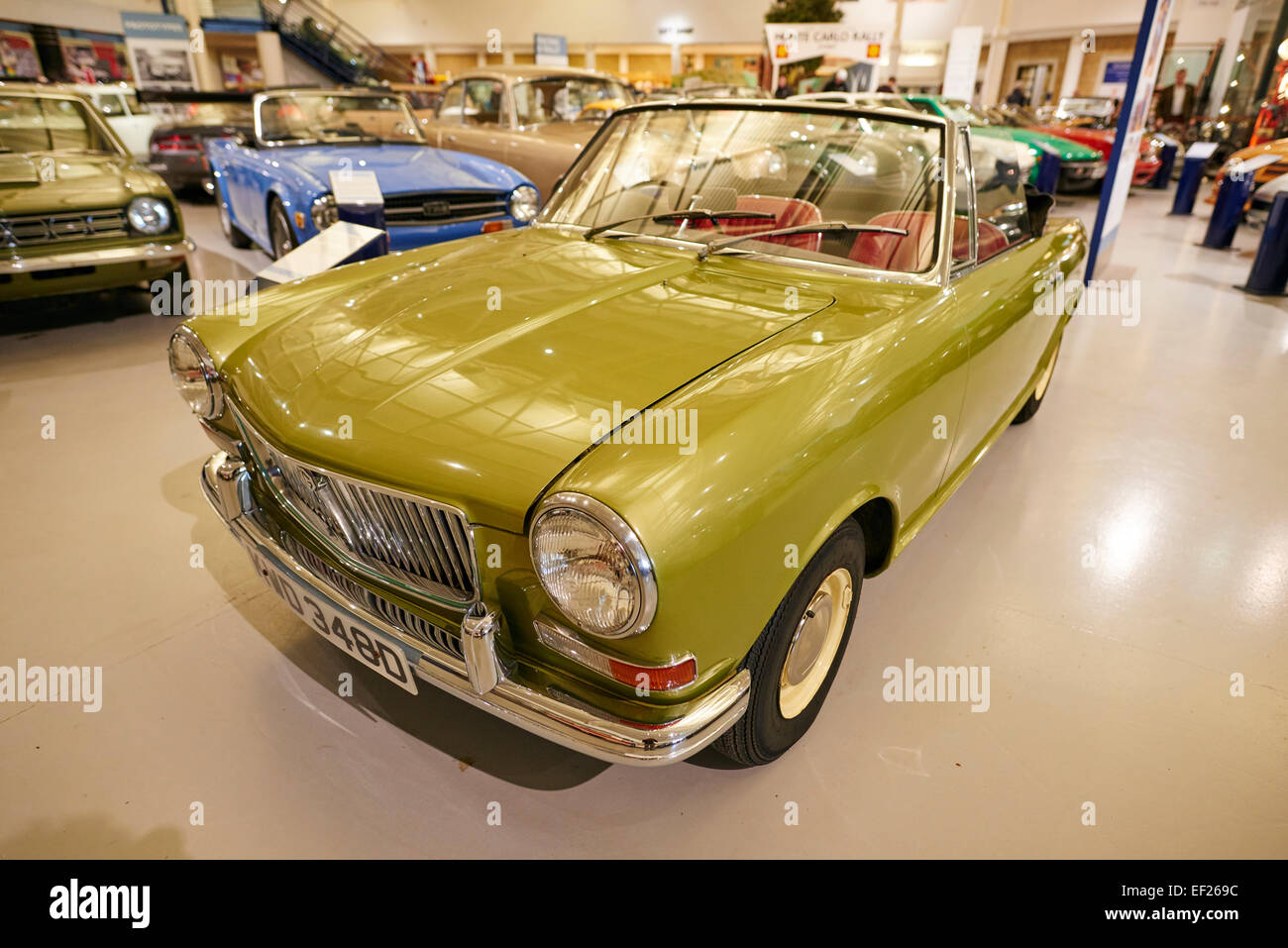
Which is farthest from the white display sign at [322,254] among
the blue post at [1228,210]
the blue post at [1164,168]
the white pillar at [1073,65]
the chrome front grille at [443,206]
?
the white pillar at [1073,65]

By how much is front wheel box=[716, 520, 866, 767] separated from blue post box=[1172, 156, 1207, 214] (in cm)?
1078

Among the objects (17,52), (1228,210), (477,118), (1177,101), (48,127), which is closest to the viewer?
(48,127)

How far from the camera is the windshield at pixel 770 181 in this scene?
2.27 metres

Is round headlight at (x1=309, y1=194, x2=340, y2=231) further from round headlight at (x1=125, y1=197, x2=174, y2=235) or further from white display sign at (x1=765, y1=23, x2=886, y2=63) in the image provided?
white display sign at (x1=765, y1=23, x2=886, y2=63)

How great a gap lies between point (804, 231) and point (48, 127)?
18.1 ft

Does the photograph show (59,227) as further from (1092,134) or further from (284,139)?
(1092,134)

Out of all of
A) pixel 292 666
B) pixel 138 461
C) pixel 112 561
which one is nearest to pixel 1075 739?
pixel 292 666

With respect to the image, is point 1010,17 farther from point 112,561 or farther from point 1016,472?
point 112,561

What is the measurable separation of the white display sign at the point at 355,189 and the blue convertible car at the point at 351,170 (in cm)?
11

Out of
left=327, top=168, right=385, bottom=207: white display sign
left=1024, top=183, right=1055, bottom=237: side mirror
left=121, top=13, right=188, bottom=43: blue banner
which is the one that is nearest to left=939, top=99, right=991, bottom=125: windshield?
left=1024, top=183, right=1055, bottom=237: side mirror

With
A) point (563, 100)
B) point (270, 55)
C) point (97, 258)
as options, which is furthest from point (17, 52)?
point (97, 258)

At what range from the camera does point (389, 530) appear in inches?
60.7

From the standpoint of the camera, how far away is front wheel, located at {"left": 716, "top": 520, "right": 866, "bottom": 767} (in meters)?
1.57
